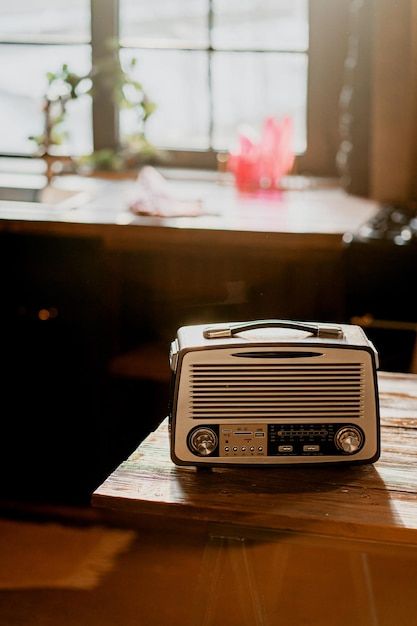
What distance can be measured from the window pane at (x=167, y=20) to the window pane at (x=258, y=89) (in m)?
0.12

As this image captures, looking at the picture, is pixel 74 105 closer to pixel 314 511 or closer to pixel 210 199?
pixel 210 199

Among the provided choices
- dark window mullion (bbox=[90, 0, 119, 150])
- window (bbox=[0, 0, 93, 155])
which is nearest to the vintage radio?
dark window mullion (bbox=[90, 0, 119, 150])

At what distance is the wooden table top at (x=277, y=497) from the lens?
1199 millimetres

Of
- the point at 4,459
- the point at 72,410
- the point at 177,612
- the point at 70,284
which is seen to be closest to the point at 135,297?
the point at 70,284

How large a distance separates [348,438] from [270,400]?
0.13m

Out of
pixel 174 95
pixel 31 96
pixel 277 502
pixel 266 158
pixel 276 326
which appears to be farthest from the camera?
pixel 31 96

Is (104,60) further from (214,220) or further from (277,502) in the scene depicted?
(277,502)

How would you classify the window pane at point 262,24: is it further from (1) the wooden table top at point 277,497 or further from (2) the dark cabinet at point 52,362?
(1) the wooden table top at point 277,497

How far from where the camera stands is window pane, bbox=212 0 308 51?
3055mm

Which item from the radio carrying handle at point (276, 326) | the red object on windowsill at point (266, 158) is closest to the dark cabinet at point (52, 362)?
the red object on windowsill at point (266, 158)

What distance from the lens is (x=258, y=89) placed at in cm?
315

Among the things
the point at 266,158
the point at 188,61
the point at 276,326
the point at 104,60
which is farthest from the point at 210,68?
the point at 276,326

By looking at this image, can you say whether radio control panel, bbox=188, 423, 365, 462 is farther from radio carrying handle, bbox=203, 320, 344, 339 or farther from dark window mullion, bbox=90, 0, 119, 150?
dark window mullion, bbox=90, 0, 119, 150

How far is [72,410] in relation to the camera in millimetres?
2666
